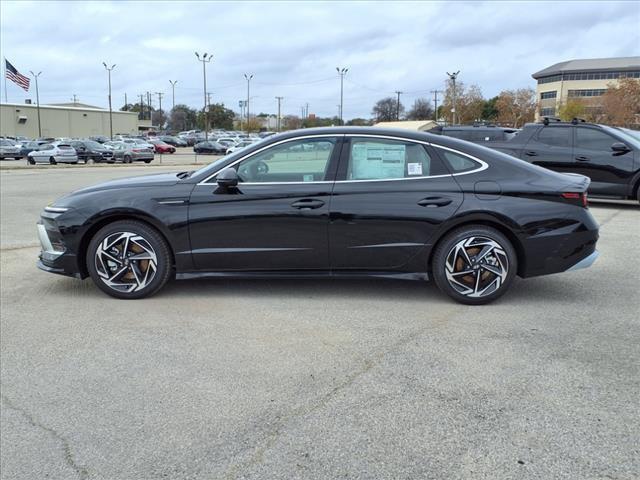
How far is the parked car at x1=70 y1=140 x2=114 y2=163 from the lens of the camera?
39188 millimetres

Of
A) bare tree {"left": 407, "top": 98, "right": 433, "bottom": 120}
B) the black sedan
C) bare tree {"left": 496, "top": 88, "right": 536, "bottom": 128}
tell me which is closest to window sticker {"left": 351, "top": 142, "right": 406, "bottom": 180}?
the black sedan

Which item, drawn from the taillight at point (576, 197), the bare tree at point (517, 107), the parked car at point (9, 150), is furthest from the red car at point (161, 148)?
the taillight at point (576, 197)

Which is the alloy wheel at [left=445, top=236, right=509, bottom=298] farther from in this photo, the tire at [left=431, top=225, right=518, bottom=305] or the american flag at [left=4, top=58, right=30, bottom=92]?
the american flag at [left=4, top=58, right=30, bottom=92]

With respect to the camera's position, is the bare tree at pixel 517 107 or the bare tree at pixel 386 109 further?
the bare tree at pixel 386 109

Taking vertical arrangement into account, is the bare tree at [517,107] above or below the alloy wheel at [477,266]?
above

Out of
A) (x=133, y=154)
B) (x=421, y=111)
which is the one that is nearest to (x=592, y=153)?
(x=133, y=154)

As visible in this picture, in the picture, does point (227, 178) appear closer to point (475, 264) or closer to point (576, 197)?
point (475, 264)

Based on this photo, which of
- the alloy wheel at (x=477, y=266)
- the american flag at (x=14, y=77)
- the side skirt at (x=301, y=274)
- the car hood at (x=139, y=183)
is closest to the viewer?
the alloy wheel at (x=477, y=266)

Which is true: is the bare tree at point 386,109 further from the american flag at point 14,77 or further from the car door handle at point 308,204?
the car door handle at point 308,204

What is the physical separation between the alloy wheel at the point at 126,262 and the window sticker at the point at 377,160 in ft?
6.44

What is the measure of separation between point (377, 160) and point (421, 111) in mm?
101810

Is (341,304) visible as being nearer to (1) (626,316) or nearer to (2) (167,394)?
(2) (167,394)

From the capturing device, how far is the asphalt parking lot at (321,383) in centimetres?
274

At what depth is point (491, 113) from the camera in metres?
90.5
